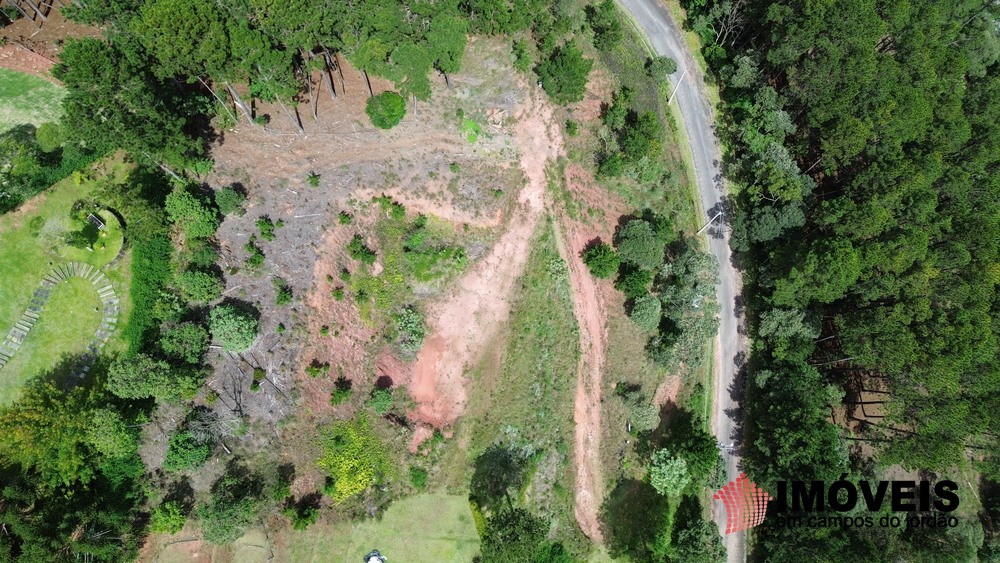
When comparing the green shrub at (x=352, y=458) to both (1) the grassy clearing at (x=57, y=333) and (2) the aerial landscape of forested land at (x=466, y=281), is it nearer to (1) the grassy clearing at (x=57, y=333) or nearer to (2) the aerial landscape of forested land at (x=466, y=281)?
(2) the aerial landscape of forested land at (x=466, y=281)

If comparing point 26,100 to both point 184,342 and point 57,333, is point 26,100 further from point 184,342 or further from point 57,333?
point 184,342

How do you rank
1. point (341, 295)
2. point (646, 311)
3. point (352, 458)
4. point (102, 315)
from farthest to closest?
point (646, 311) < point (341, 295) < point (352, 458) < point (102, 315)

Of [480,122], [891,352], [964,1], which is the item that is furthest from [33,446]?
[964,1]

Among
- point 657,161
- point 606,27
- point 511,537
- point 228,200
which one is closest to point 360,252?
point 228,200

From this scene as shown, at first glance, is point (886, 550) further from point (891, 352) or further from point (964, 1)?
point (964, 1)

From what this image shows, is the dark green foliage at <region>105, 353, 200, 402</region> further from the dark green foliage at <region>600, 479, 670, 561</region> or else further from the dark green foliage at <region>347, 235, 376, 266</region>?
the dark green foliage at <region>600, 479, 670, 561</region>

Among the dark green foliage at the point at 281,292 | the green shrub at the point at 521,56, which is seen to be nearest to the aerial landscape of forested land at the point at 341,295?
the dark green foliage at the point at 281,292
